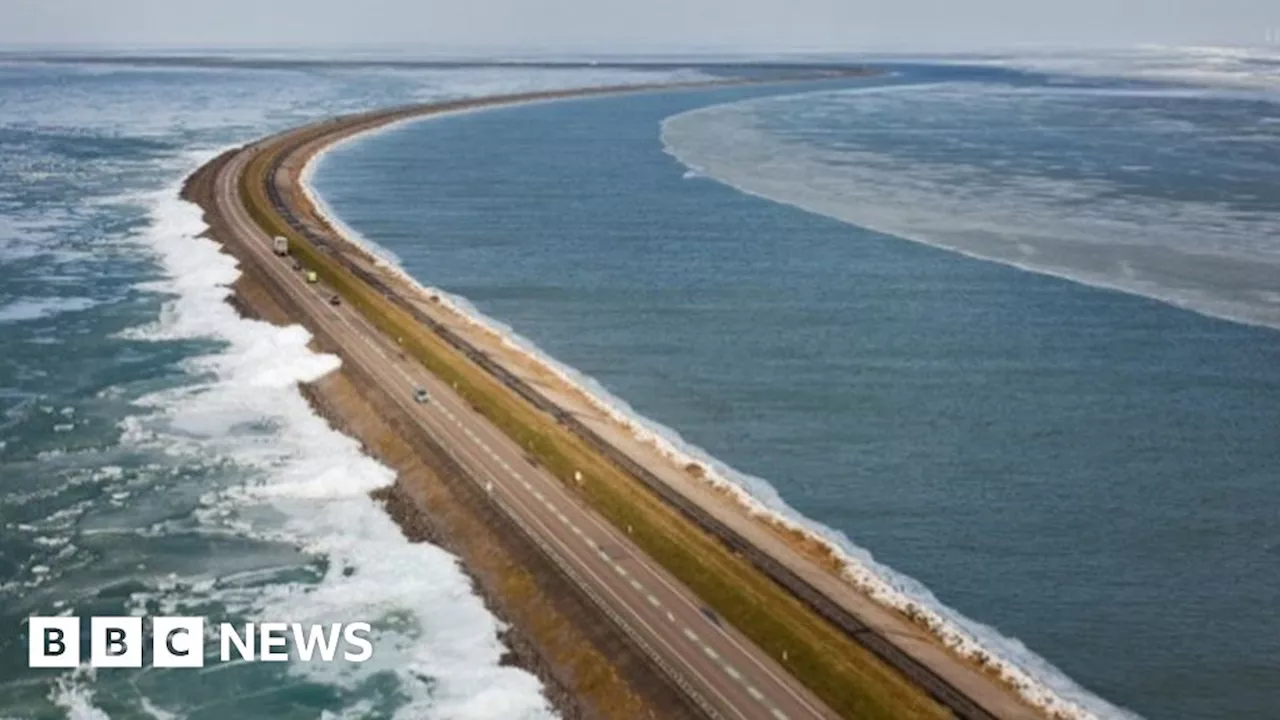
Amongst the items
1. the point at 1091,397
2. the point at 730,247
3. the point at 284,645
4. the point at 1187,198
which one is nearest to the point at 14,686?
the point at 284,645

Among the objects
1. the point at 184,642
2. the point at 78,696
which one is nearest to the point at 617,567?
the point at 184,642

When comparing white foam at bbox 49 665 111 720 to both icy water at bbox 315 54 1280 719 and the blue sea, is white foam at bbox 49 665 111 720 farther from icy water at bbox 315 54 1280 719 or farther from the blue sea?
icy water at bbox 315 54 1280 719

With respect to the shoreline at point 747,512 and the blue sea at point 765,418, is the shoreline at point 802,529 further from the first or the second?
the blue sea at point 765,418

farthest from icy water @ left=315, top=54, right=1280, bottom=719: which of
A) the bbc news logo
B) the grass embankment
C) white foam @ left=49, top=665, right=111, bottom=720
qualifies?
white foam @ left=49, top=665, right=111, bottom=720

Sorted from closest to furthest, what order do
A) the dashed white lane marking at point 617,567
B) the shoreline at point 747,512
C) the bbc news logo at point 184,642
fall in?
the dashed white lane marking at point 617,567 → the shoreline at point 747,512 → the bbc news logo at point 184,642

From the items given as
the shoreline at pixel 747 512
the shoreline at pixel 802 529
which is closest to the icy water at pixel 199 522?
the shoreline at pixel 747 512

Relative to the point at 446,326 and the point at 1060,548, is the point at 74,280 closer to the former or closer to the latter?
the point at 446,326
